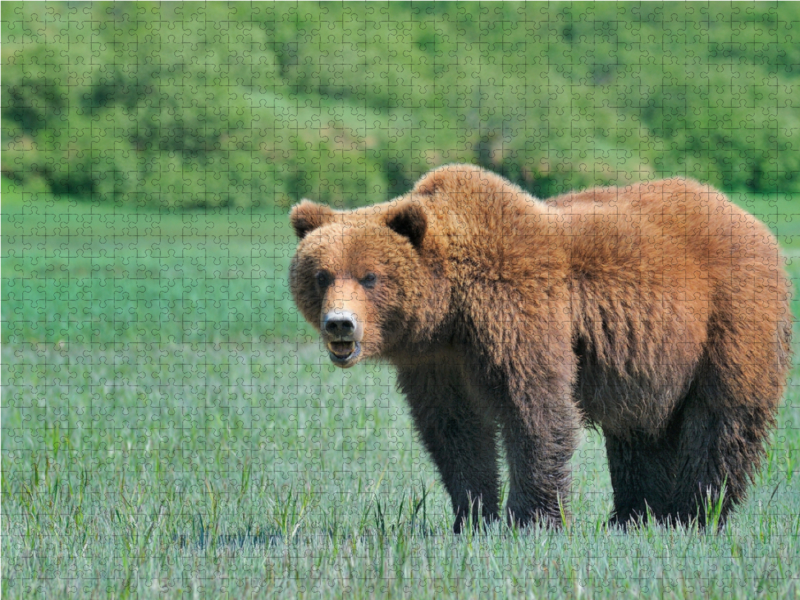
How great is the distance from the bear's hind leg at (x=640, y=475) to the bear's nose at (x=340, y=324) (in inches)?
85.2

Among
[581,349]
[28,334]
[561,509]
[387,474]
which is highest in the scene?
[581,349]

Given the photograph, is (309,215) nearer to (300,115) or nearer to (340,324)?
(340,324)

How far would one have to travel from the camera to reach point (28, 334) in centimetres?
1345

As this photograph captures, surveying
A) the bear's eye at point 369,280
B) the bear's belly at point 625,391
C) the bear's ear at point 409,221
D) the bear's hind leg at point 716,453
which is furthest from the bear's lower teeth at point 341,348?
the bear's hind leg at point 716,453

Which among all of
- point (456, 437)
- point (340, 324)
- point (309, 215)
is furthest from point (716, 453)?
point (309, 215)

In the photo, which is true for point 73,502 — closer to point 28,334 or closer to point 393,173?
point 28,334

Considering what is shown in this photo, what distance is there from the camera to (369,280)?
4758 millimetres

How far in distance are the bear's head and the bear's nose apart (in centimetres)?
6

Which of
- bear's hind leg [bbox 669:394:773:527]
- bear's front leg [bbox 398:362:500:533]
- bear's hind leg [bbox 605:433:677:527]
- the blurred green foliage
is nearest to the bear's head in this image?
bear's front leg [bbox 398:362:500:533]

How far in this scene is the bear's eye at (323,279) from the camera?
188 inches

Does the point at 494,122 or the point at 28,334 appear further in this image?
the point at 494,122

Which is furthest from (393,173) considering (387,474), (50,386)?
(387,474)

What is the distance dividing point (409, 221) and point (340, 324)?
25.4 inches

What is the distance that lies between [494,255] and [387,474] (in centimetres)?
202
